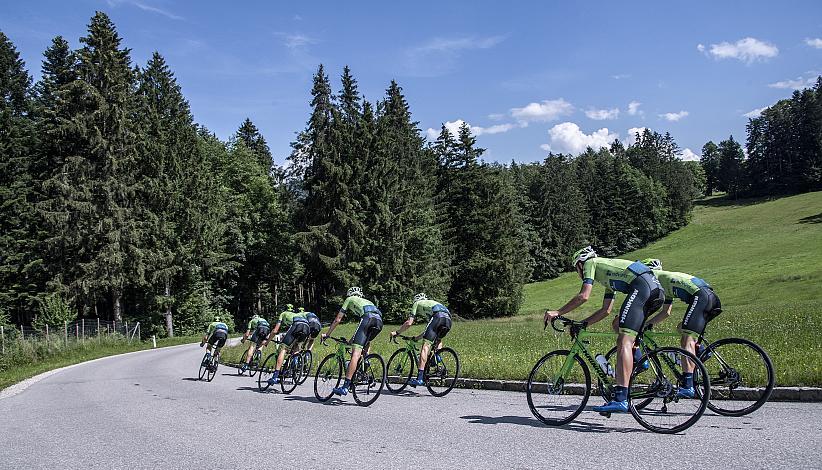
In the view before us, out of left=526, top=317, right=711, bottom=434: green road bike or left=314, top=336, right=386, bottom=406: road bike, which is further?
left=314, top=336, right=386, bottom=406: road bike

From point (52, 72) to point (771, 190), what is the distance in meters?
118

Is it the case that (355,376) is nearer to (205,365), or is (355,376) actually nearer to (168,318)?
(205,365)

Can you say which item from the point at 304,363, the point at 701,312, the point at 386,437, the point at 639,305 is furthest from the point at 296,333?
the point at 701,312

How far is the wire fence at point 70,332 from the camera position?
104 feet

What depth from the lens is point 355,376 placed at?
10.5m

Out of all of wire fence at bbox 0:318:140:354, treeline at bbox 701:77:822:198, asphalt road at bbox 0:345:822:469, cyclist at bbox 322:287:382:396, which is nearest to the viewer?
asphalt road at bbox 0:345:822:469

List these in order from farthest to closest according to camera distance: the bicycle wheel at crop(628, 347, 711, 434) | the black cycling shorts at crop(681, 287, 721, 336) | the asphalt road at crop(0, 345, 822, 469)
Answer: the black cycling shorts at crop(681, 287, 721, 336) < the bicycle wheel at crop(628, 347, 711, 434) < the asphalt road at crop(0, 345, 822, 469)

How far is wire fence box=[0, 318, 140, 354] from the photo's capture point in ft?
104

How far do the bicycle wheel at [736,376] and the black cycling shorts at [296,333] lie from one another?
8.96 meters

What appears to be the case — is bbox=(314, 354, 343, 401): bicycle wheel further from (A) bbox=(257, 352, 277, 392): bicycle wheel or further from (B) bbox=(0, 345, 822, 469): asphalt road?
(A) bbox=(257, 352, 277, 392): bicycle wheel

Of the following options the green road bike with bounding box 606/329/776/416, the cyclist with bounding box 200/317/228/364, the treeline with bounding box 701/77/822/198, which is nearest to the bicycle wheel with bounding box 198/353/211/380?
the cyclist with bounding box 200/317/228/364

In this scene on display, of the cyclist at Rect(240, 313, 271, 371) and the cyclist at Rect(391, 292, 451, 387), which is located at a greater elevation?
the cyclist at Rect(391, 292, 451, 387)

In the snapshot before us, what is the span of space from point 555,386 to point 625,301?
172cm

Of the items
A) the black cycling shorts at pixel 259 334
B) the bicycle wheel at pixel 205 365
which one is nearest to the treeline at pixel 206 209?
the bicycle wheel at pixel 205 365
